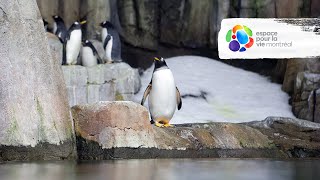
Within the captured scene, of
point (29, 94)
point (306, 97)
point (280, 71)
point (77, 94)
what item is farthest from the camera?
point (280, 71)

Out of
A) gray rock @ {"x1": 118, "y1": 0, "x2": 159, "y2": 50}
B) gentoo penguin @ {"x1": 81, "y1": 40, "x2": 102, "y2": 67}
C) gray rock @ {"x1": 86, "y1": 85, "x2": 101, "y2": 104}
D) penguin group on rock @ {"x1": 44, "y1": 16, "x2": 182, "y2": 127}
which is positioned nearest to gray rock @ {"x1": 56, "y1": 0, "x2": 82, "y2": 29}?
penguin group on rock @ {"x1": 44, "y1": 16, "x2": 182, "y2": 127}

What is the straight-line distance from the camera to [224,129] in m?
10.4

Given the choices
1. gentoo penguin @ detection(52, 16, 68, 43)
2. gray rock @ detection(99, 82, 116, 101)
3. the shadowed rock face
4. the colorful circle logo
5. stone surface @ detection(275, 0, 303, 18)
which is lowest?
gray rock @ detection(99, 82, 116, 101)

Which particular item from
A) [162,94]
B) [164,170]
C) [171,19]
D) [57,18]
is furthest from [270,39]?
[171,19]

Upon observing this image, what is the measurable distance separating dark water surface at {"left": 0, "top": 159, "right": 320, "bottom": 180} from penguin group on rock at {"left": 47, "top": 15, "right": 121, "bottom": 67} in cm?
697

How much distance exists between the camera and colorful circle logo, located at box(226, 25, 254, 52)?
31.2ft

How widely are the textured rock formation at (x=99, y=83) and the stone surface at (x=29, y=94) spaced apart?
4.48m

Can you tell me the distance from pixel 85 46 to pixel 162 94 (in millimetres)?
4465

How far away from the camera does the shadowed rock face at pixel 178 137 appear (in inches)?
368

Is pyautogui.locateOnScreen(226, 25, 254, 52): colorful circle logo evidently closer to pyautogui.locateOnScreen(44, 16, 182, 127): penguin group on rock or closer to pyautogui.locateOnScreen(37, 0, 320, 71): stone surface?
pyautogui.locateOnScreen(44, 16, 182, 127): penguin group on rock

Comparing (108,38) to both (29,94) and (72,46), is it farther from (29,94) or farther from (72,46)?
(29,94)

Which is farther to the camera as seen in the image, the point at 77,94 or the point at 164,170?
the point at 77,94

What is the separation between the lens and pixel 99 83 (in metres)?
14.4

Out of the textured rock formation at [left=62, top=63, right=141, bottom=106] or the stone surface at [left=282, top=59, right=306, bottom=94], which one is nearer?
the textured rock formation at [left=62, top=63, right=141, bottom=106]
